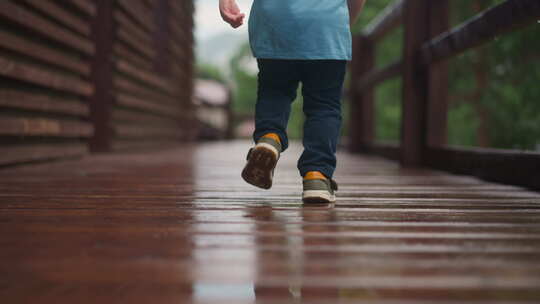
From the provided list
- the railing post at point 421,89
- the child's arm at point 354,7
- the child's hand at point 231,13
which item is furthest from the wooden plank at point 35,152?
the railing post at point 421,89

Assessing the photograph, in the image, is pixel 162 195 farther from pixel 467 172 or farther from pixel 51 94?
pixel 51 94

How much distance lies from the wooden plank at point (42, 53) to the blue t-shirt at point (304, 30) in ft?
4.15

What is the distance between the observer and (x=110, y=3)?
13.5 feet

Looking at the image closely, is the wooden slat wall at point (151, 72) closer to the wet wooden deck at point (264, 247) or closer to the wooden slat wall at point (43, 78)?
the wooden slat wall at point (43, 78)

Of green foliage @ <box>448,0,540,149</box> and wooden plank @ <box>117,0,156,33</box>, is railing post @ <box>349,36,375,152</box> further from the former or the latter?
green foliage @ <box>448,0,540,149</box>

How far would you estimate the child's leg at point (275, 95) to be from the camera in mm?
1721

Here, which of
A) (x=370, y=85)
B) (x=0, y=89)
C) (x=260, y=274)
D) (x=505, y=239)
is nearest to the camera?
(x=260, y=274)

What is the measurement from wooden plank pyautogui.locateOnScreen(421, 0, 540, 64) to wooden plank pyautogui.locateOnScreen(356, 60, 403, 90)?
0.55m

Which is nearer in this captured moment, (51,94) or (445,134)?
(445,134)

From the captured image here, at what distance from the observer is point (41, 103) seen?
9.07 feet

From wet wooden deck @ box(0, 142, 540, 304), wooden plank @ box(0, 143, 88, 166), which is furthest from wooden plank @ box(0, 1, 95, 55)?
wet wooden deck @ box(0, 142, 540, 304)

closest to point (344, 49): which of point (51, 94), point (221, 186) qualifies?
point (221, 186)

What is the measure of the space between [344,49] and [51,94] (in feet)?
6.73

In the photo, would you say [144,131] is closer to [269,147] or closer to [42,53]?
[42,53]
